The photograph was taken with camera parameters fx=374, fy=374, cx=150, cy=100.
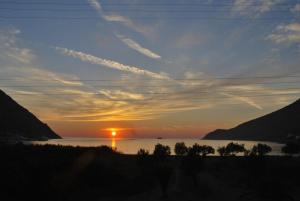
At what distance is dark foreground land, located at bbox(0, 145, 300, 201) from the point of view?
123 ft

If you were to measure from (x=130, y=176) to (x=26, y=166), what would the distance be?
644 inches

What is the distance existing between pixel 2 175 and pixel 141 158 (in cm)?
2845

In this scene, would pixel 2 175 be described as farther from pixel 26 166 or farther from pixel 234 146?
pixel 234 146

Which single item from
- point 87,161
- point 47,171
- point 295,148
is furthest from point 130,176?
point 295,148

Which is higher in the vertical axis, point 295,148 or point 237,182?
point 295,148

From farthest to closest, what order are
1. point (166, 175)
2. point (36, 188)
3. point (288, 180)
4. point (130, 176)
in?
1. point (288, 180)
2. point (130, 176)
3. point (166, 175)
4. point (36, 188)

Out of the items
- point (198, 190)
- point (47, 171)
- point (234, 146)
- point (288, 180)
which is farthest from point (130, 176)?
point (234, 146)

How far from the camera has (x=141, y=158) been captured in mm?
62719

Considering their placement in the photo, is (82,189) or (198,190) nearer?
(82,189)

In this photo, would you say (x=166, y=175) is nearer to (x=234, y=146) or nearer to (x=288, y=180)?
(x=288, y=180)

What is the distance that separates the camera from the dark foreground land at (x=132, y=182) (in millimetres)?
37625

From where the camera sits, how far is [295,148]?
325 ft

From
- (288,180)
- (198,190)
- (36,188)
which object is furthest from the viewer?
(288,180)

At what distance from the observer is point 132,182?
1916 inches
